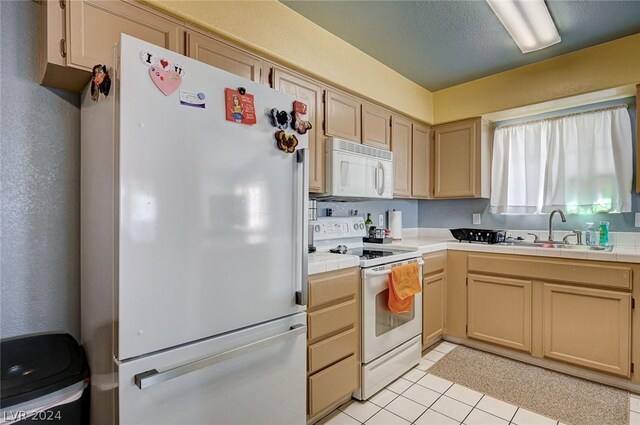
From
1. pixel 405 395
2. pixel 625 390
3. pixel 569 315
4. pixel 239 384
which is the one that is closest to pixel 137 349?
pixel 239 384

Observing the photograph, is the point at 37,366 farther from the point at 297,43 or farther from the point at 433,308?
the point at 433,308

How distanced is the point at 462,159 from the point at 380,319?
2013 mm

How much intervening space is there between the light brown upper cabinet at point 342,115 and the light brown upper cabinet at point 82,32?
1.23 metres

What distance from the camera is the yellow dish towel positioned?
218 centimetres

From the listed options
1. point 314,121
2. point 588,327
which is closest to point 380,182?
point 314,121

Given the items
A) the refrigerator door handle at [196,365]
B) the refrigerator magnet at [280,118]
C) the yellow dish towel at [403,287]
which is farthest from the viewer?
the yellow dish towel at [403,287]

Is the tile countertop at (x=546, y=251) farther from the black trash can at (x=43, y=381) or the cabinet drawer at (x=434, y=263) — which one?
the black trash can at (x=43, y=381)

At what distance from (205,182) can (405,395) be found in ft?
6.33

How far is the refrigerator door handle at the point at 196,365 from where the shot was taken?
3.35ft

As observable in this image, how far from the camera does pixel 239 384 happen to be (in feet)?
4.24

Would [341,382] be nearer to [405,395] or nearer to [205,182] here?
[405,395]

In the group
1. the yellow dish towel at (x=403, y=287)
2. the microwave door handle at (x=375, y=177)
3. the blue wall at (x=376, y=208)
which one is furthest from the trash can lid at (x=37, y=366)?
the microwave door handle at (x=375, y=177)

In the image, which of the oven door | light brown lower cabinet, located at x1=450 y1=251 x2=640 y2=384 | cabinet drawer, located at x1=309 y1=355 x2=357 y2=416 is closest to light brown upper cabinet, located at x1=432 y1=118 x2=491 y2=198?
light brown lower cabinet, located at x1=450 y1=251 x2=640 y2=384

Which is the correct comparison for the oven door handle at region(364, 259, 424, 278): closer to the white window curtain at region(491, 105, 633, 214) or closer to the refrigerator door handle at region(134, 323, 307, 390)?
the refrigerator door handle at region(134, 323, 307, 390)
